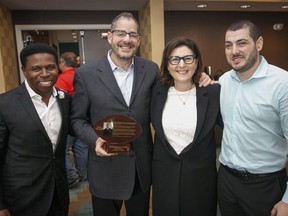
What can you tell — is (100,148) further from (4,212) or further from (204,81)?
(204,81)

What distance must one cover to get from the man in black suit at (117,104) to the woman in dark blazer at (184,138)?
0.29 ft

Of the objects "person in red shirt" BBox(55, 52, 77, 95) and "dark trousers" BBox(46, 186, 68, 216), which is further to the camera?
"person in red shirt" BBox(55, 52, 77, 95)

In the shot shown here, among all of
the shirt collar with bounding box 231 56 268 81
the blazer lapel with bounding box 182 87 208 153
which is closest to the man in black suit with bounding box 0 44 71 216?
the blazer lapel with bounding box 182 87 208 153

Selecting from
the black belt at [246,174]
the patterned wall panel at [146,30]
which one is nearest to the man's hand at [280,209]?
the black belt at [246,174]

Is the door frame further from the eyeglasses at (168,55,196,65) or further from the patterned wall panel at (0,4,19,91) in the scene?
the eyeglasses at (168,55,196,65)

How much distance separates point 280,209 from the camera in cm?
141

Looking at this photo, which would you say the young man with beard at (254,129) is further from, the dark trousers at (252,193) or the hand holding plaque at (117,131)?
the hand holding plaque at (117,131)

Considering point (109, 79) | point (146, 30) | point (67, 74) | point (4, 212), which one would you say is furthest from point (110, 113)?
point (146, 30)

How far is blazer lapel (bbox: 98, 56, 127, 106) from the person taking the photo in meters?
1.63

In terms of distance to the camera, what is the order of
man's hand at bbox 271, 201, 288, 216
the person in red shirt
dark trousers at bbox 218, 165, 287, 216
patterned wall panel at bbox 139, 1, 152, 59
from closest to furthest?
man's hand at bbox 271, 201, 288, 216
dark trousers at bbox 218, 165, 287, 216
the person in red shirt
patterned wall panel at bbox 139, 1, 152, 59

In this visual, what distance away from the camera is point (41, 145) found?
149 centimetres

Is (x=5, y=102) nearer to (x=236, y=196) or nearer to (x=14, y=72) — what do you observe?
(x=236, y=196)

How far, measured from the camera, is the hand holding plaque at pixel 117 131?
4.64 ft

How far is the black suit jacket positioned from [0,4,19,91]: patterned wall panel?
3.24m
